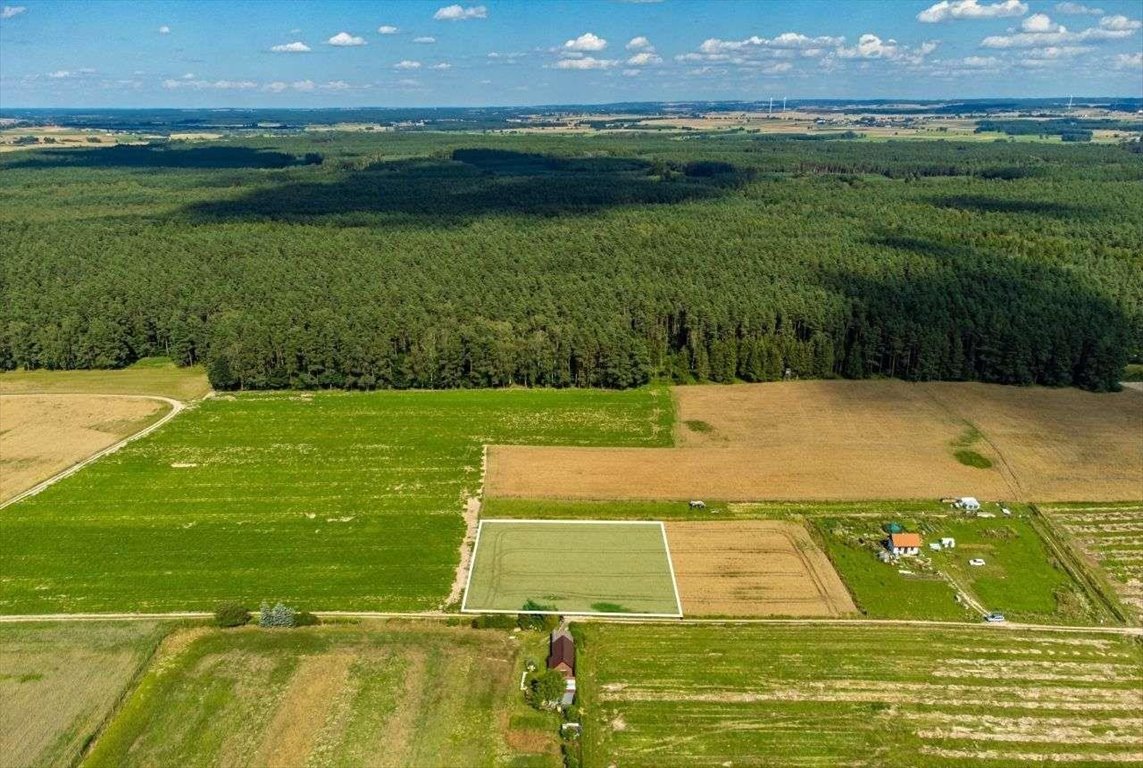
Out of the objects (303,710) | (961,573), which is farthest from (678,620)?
(303,710)

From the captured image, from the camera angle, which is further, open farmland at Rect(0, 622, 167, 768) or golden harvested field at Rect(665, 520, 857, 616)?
golden harvested field at Rect(665, 520, 857, 616)

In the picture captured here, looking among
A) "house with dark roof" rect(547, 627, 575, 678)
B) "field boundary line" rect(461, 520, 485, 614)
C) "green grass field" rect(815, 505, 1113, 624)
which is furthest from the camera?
"field boundary line" rect(461, 520, 485, 614)

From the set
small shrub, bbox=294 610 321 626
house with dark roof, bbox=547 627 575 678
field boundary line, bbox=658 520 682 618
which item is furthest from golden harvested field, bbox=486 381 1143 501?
house with dark roof, bbox=547 627 575 678

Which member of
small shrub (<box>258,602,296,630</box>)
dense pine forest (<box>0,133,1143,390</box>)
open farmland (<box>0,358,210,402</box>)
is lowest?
small shrub (<box>258,602,296,630</box>)

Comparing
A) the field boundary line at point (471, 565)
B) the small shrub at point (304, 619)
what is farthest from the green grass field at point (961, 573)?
the small shrub at point (304, 619)

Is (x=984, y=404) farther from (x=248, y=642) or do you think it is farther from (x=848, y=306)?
(x=248, y=642)

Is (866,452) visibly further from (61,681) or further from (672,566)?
(61,681)

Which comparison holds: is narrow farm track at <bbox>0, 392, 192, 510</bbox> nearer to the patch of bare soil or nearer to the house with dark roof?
the patch of bare soil
